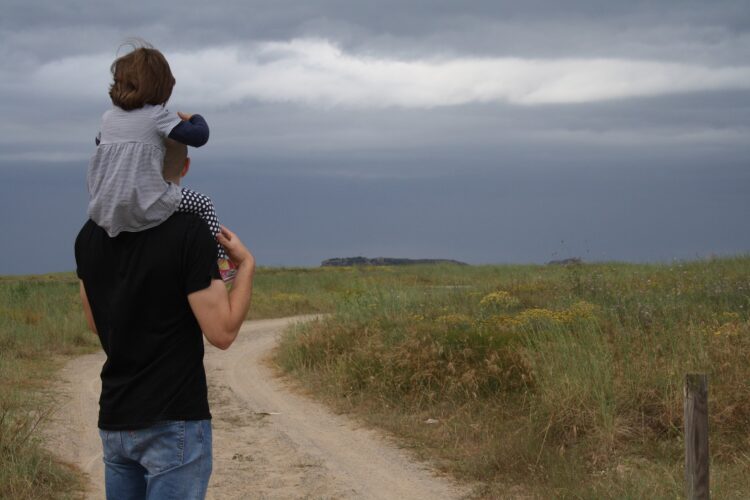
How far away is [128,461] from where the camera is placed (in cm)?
287

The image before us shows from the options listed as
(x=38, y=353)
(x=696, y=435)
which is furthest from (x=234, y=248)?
(x=38, y=353)

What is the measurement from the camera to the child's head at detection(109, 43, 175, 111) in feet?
8.99

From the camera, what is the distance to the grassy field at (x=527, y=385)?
271 inches

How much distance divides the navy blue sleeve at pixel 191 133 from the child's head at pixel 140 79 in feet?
0.45

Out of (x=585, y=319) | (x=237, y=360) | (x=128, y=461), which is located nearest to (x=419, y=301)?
(x=237, y=360)

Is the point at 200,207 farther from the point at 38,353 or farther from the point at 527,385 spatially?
the point at 38,353

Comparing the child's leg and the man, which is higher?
the child's leg

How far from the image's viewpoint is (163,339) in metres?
2.73

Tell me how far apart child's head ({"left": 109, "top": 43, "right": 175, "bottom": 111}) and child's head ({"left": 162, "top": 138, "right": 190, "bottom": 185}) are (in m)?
0.15

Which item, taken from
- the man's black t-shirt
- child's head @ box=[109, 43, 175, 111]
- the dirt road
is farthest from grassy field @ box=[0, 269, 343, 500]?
child's head @ box=[109, 43, 175, 111]

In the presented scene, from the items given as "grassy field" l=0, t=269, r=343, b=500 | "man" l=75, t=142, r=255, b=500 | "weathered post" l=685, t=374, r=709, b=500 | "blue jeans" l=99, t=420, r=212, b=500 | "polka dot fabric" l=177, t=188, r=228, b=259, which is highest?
"polka dot fabric" l=177, t=188, r=228, b=259

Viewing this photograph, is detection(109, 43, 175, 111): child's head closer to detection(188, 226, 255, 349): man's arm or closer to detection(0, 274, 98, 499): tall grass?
detection(188, 226, 255, 349): man's arm

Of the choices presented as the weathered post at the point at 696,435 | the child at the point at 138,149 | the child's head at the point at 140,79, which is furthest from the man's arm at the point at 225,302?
the weathered post at the point at 696,435

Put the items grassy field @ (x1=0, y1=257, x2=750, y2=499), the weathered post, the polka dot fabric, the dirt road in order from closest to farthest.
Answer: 1. the polka dot fabric
2. the weathered post
3. grassy field @ (x1=0, y1=257, x2=750, y2=499)
4. the dirt road
